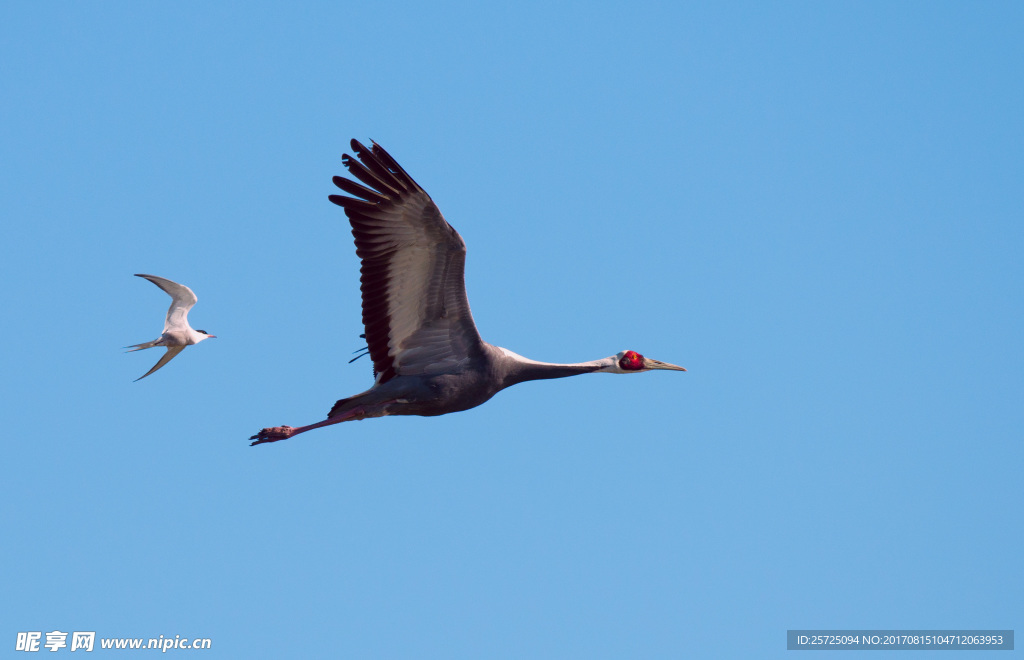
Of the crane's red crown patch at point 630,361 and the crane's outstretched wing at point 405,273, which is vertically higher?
the crane's outstretched wing at point 405,273

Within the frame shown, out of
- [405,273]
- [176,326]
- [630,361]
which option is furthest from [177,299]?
[630,361]

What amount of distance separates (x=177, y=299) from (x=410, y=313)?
6.23m

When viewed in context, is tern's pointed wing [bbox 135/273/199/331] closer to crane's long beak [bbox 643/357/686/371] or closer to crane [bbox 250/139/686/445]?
crane [bbox 250/139/686/445]

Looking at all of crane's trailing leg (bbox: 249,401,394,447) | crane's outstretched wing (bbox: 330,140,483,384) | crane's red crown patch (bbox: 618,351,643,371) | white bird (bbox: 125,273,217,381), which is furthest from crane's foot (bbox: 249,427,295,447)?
crane's red crown patch (bbox: 618,351,643,371)

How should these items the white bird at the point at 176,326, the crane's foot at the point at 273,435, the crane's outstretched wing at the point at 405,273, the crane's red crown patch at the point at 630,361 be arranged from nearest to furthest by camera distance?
the crane's outstretched wing at the point at 405,273
the crane's foot at the point at 273,435
the crane's red crown patch at the point at 630,361
the white bird at the point at 176,326

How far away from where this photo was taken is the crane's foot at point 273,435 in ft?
50.6

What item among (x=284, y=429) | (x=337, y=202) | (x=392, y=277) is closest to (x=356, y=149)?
(x=337, y=202)

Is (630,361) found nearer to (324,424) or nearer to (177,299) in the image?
(324,424)

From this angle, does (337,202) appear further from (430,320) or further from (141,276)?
(141,276)

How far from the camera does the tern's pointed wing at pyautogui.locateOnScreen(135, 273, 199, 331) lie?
64.5 feet

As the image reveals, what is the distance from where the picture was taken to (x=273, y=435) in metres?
15.4

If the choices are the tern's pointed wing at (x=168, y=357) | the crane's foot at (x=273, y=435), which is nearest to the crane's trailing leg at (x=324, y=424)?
the crane's foot at (x=273, y=435)

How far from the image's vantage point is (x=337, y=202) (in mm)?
14547

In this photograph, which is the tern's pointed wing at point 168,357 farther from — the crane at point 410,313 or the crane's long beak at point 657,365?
the crane's long beak at point 657,365
